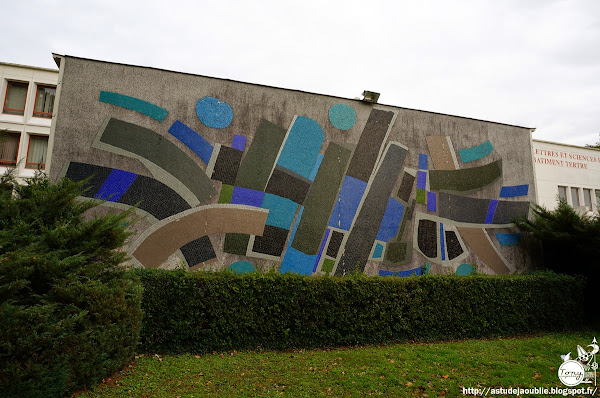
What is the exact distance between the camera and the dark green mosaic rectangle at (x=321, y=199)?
953 cm

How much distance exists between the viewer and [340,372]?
557 cm

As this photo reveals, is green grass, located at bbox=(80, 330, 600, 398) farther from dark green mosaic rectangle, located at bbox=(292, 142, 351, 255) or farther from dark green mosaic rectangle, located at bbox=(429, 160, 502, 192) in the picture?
dark green mosaic rectangle, located at bbox=(429, 160, 502, 192)

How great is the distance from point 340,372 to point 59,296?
431 centimetres

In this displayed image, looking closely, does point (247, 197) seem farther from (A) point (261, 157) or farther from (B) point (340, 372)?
(B) point (340, 372)

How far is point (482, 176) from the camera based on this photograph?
11.7 metres

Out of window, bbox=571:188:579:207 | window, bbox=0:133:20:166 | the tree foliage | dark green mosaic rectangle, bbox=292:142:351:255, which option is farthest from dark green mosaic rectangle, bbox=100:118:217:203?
window, bbox=571:188:579:207

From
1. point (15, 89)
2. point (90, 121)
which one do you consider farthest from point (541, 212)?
point (15, 89)

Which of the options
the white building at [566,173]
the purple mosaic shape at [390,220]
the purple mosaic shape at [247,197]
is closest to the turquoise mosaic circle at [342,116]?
the purple mosaic shape at [390,220]

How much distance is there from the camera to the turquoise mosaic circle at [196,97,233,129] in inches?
369

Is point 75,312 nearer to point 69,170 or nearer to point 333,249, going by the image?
point 69,170

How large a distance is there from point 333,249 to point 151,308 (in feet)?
16.3

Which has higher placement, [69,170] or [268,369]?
[69,170]

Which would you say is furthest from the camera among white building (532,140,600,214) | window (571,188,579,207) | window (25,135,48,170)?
window (25,135,48,170)

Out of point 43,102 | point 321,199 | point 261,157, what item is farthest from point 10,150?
point 321,199
